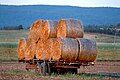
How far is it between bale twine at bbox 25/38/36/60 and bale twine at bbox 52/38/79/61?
221 cm

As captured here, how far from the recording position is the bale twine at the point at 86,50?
73.2ft

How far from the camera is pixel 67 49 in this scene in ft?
72.2

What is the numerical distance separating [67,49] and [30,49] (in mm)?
3076

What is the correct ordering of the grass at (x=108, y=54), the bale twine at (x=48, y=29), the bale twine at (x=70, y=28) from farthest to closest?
the grass at (x=108, y=54) → the bale twine at (x=48, y=29) → the bale twine at (x=70, y=28)

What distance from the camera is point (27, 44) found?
24.9 meters

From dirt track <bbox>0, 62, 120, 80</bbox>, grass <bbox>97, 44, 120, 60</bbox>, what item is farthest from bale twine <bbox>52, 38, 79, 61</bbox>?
grass <bbox>97, 44, 120, 60</bbox>

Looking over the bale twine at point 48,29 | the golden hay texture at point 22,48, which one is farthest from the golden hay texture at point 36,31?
the golden hay texture at point 22,48

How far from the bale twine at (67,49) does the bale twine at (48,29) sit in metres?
1.00

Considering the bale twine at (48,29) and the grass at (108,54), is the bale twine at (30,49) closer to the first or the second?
the bale twine at (48,29)

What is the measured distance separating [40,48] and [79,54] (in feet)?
7.06

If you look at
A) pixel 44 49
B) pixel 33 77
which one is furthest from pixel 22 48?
pixel 33 77

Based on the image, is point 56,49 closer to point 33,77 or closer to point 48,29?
point 48,29

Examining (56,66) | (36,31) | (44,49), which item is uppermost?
(36,31)

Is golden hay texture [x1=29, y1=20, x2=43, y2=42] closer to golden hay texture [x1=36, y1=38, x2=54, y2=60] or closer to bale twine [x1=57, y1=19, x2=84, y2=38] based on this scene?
golden hay texture [x1=36, y1=38, x2=54, y2=60]
